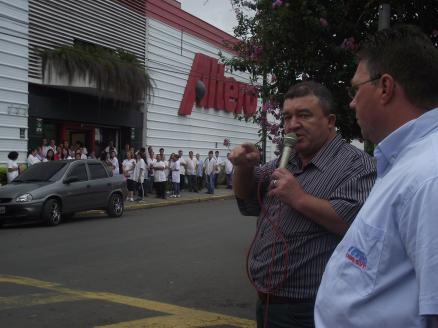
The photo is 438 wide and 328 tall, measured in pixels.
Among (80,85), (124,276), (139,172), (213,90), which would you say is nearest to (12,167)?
(80,85)

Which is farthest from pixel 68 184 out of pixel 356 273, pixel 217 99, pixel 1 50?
pixel 217 99

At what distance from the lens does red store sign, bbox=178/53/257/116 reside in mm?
26328

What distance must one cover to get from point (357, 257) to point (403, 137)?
0.33m

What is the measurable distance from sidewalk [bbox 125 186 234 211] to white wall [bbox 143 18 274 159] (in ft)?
8.05

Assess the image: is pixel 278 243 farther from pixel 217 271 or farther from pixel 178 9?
pixel 178 9

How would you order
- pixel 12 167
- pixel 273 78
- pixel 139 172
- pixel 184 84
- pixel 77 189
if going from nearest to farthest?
pixel 273 78 < pixel 77 189 < pixel 12 167 < pixel 139 172 < pixel 184 84

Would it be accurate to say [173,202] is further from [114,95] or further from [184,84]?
[184,84]

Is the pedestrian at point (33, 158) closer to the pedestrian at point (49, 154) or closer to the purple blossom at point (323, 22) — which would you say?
the pedestrian at point (49, 154)

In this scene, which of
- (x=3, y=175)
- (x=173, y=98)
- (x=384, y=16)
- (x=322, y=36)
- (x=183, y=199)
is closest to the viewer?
(x=384, y=16)

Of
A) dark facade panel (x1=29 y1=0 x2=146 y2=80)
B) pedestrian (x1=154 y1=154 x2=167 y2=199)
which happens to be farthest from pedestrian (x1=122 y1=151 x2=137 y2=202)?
dark facade panel (x1=29 y1=0 x2=146 y2=80)

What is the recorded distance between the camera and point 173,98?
82.9 ft

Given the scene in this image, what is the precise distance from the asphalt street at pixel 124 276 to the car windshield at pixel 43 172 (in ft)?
4.05

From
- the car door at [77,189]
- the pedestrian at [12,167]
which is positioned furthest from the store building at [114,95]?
the car door at [77,189]

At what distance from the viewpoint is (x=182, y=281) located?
24.6 ft
